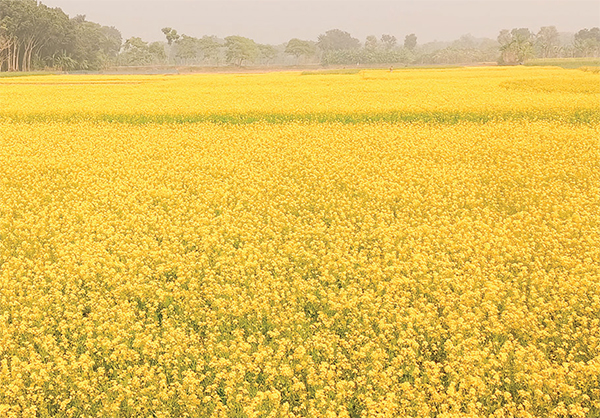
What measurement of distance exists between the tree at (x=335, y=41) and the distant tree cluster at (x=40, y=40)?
10497 cm

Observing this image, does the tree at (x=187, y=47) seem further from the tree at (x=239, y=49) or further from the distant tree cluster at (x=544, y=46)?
the distant tree cluster at (x=544, y=46)

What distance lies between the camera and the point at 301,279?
691 centimetres

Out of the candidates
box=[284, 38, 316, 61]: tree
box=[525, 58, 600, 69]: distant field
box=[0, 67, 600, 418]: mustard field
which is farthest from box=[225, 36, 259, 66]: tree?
box=[0, 67, 600, 418]: mustard field

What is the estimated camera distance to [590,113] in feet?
64.7

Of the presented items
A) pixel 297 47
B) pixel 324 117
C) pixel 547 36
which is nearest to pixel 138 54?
pixel 297 47

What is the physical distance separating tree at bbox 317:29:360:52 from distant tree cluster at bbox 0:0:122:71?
105 metres

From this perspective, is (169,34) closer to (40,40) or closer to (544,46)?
(40,40)

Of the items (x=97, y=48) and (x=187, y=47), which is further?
(x=187, y=47)

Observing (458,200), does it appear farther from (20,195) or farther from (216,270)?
(20,195)

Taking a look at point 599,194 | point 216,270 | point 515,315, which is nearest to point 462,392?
point 515,315

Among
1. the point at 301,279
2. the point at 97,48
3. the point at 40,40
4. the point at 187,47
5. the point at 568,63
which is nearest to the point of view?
the point at 301,279

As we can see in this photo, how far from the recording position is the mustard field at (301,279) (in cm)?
495

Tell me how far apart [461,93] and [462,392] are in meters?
23.5

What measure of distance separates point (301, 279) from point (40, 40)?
8963 centimetres
